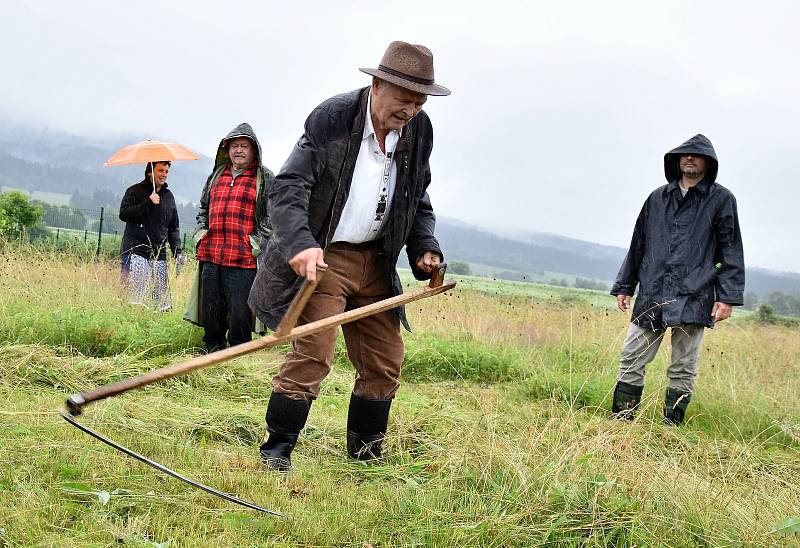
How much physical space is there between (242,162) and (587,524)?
4.39 meters

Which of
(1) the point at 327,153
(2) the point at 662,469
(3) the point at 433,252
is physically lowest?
(2) the point at 662,469

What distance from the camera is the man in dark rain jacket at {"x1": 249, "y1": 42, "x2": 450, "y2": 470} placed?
3.29 metres

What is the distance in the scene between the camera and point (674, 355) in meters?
5.41

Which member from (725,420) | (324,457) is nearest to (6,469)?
(324,457)

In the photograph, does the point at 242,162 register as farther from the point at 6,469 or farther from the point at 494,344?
the point at 6,469

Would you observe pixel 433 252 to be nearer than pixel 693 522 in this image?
No

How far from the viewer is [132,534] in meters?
2.66

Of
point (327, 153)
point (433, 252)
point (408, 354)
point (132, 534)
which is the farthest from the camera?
point (408, 354)

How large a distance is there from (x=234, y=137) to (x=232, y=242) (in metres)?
0.84

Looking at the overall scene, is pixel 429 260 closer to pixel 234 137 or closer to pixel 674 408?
pixel 674 408

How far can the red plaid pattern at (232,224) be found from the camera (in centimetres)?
627

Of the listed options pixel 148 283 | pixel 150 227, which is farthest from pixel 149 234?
pixel 148 283

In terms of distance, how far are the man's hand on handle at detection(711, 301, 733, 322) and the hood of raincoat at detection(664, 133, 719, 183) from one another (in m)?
0.89

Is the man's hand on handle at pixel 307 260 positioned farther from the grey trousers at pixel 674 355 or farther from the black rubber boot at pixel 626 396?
the black rubber boot at pixel 626 396
